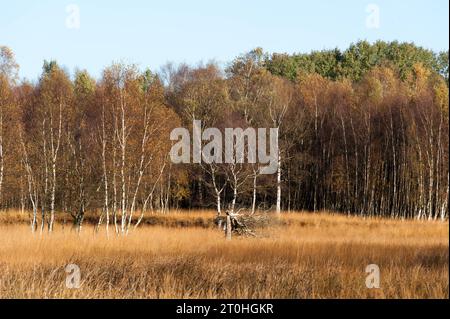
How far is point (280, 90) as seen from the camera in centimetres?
3878

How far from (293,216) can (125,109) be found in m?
11.6

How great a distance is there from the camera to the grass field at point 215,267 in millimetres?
11125

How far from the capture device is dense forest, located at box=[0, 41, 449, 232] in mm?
26250

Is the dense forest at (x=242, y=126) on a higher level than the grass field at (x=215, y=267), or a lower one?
higher

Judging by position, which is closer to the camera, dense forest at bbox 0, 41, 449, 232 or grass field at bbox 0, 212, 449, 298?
grass field at bbox 0, 212, 449, 298

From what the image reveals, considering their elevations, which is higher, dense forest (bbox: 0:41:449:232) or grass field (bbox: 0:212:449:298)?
dense forest (bbox: 0:41:449:232)

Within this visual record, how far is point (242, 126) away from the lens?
34344mm

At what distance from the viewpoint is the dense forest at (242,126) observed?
26.2 metres

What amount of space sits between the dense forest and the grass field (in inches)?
259

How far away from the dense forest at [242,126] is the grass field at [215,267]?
658 centimetres

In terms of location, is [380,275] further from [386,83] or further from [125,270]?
[386,83]

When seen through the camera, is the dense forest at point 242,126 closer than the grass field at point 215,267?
No

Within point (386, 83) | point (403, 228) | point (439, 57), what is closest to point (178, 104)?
point (386, 83)

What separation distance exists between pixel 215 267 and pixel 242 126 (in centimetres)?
2110
